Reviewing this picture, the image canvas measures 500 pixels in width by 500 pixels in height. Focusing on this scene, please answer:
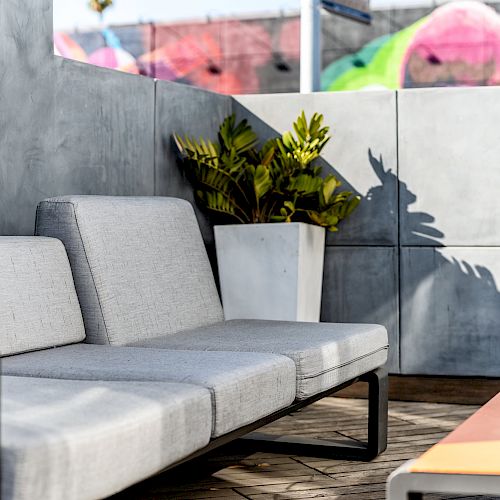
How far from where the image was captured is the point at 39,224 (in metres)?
3.40

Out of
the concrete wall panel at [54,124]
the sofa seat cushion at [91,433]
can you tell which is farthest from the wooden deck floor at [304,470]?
the concrete wall panel at [54,124]

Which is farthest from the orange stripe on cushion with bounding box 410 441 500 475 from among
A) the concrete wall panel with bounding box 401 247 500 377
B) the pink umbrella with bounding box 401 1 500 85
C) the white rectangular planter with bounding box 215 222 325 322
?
the pink umbrella with bounding box 401 1 500 85

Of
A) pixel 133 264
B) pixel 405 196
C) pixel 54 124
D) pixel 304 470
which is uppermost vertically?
pixel 54 124

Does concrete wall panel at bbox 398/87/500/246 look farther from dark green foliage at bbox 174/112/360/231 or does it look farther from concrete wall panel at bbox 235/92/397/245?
dark green foliage at bbox 174/112/360/231

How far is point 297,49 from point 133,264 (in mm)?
12225

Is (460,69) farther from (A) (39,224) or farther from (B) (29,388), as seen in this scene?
(B) (29,388)

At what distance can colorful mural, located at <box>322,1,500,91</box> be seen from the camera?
15.0 m

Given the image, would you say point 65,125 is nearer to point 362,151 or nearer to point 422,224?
point 362,151

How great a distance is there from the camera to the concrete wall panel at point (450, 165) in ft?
15.2

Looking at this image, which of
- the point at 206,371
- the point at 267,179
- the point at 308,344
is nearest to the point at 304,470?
the point at 308,344

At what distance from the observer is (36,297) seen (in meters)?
3.03

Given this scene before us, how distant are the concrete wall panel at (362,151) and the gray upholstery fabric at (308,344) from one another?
3.78ft

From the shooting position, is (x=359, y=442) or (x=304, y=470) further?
(x=359, y=442)

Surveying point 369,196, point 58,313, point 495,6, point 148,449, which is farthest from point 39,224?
point 495,6
